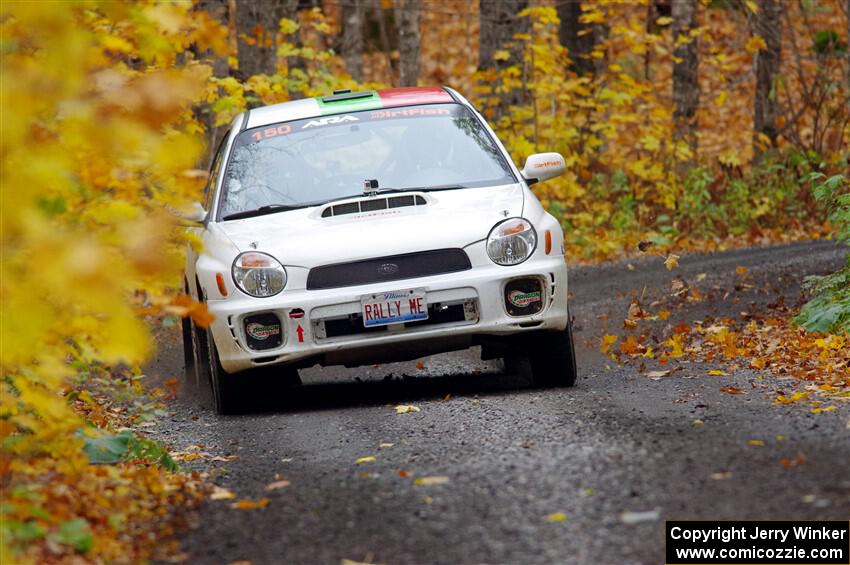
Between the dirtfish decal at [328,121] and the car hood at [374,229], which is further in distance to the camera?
the dirtfish decal at [328,121]

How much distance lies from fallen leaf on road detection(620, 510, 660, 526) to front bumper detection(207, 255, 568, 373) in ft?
9.92

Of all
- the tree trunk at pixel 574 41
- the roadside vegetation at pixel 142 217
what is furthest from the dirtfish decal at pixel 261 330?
the tree trunk at pixel 574 41

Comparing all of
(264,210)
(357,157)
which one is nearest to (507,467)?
(264,210)

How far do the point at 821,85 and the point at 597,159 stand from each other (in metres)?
3.65

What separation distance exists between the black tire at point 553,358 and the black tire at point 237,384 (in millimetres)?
1456

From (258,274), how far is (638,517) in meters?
3.49

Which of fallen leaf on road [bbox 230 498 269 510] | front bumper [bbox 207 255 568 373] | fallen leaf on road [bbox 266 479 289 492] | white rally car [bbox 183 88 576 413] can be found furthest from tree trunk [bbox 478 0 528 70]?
fallen leaf on road [bbox 230 498 269 510]

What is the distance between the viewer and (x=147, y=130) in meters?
4.16

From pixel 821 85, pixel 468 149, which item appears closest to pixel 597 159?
pixel 821 85

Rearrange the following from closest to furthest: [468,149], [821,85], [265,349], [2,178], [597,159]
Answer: [2,178]
[265,349]
[468,149]
[821,85]
[597,159]

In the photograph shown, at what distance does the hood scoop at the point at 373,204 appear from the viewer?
7.86 meters

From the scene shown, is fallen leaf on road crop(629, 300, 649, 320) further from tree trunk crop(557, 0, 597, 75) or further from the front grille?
tree trunk crop(557, 0, 597, 75)

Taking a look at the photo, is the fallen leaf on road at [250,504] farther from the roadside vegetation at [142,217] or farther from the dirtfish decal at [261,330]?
the dirtfish decal at [261,330]

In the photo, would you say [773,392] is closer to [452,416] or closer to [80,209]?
[452,416]
